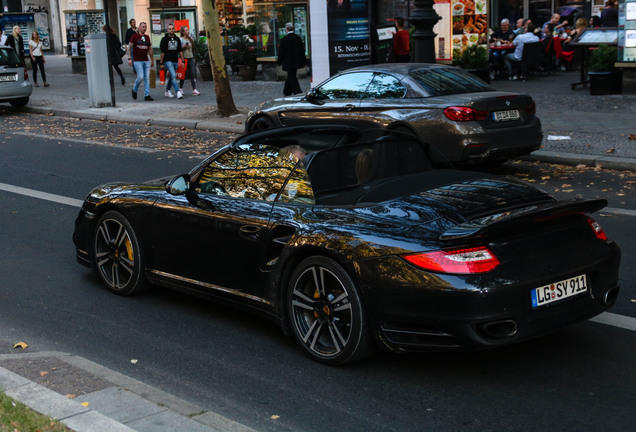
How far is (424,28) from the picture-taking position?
16.8 meters

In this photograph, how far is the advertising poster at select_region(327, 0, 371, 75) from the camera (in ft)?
62.6

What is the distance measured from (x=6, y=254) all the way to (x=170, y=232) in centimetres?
278

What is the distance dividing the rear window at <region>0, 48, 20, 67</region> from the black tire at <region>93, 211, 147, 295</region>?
59.1 ft

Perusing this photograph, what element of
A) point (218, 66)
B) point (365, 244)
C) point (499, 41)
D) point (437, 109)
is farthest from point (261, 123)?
point (499, 41)

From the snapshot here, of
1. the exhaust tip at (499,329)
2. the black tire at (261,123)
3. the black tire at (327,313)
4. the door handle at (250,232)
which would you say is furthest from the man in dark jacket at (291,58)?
the exhaust tip at (499,329)

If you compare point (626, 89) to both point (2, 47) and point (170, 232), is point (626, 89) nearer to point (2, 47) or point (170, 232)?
point (170, 232)

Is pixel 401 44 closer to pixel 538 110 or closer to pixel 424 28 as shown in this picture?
pixel 424 28

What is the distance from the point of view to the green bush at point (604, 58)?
1845 cm

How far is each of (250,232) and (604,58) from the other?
14.7m

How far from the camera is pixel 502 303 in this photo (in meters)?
4.67

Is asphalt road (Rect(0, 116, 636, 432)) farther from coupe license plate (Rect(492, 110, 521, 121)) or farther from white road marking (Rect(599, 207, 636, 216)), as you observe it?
coupe license plate (Rect(492, 110, 521, 121))

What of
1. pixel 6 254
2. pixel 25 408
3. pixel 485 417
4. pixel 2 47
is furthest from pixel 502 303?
pixel 2 47

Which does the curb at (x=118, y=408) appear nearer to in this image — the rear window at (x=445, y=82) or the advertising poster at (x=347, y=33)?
the rear window at (x=445, y=82)

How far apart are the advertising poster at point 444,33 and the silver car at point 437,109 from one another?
1070cm
